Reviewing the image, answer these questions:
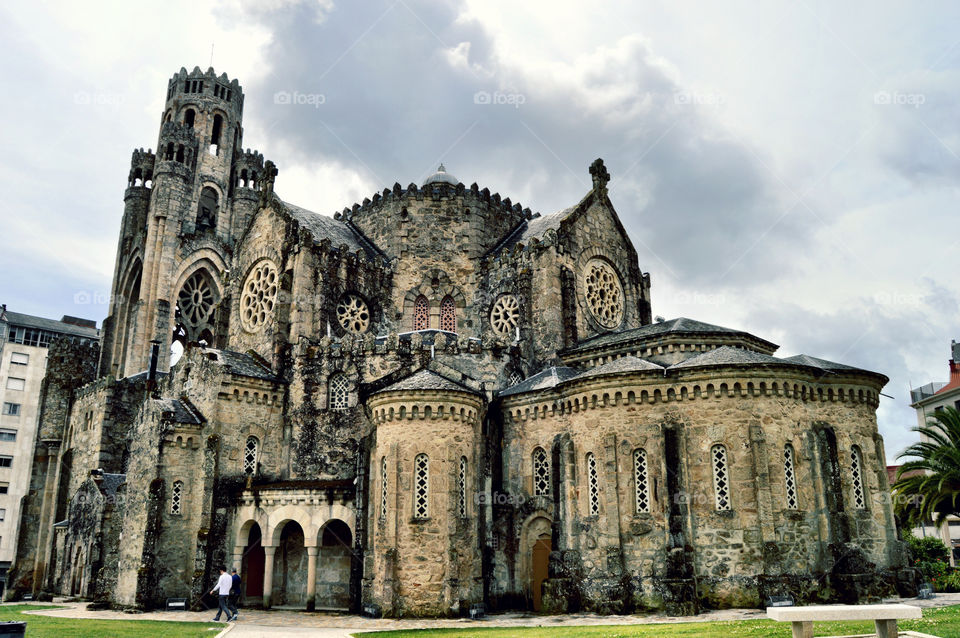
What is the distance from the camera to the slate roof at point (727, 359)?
90.1ft

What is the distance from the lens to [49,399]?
178ft

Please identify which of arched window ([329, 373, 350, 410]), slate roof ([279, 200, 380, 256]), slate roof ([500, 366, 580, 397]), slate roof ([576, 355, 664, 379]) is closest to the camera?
slate roof ([576, 355, 664, 379])

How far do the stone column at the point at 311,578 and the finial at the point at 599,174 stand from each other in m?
23.9

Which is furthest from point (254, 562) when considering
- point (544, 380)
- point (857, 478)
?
point (857, 478)

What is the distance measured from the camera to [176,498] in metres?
32.5

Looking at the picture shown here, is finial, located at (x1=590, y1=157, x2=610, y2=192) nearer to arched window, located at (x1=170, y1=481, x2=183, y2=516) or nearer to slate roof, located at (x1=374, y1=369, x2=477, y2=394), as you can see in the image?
slate roof, located at (x1=374, y1=369, x2=477, y2=394)

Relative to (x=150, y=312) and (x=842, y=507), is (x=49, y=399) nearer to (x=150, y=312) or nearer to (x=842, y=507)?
(x=150, y=312)

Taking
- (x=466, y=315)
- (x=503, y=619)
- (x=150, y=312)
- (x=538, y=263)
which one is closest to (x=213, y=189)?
(x=150, y=312)

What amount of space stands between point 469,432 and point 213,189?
1900 inches

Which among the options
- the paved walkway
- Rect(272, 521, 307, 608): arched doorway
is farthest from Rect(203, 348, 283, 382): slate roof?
the paved walkway

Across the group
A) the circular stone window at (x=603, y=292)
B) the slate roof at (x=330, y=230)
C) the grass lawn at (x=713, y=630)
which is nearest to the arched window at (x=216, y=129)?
the slate roof at (x=330, y=230)

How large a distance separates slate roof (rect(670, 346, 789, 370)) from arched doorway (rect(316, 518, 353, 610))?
15552mm

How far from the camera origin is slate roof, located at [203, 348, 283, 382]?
3444cm

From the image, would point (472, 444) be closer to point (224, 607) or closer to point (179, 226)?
point (224, 607)
